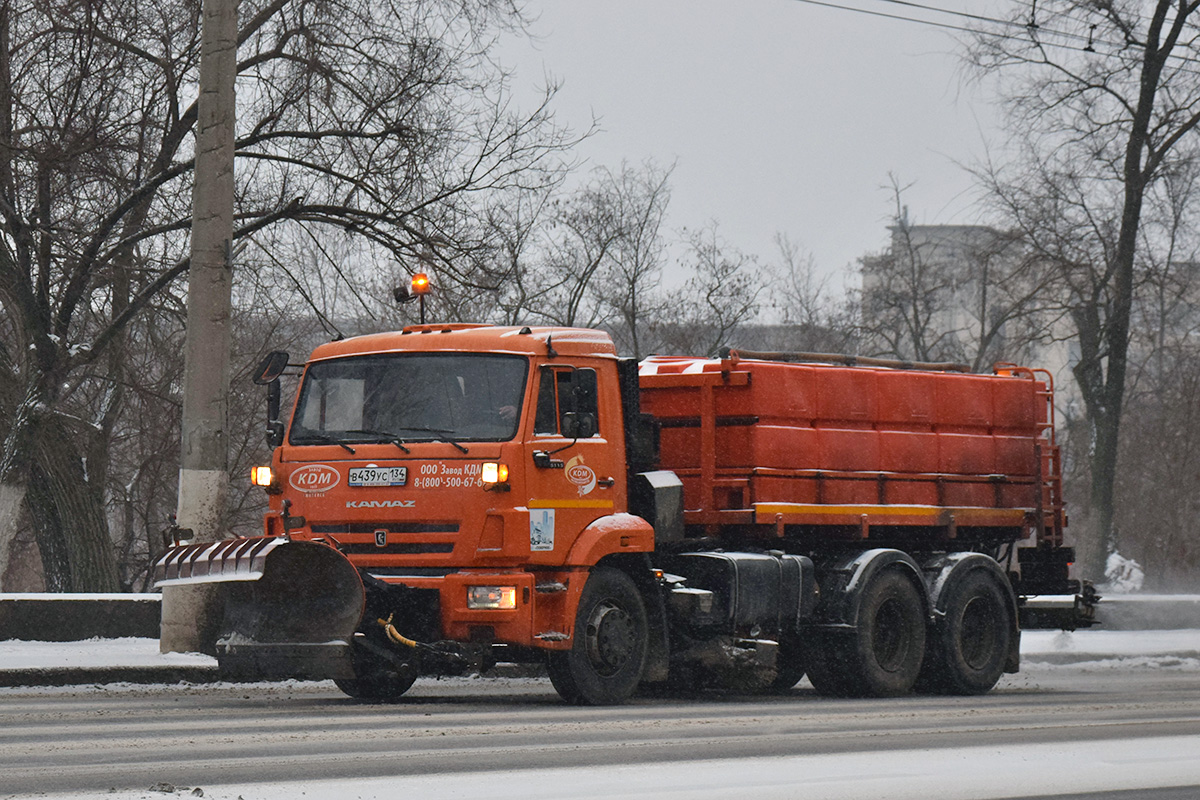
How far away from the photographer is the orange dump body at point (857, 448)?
13.9 meters

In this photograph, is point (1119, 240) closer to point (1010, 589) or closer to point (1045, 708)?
point (1010, 589)

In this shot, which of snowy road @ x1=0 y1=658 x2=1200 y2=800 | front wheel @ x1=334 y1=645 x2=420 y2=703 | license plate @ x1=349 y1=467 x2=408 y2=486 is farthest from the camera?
front wheel @ x1=334 y1=645 x2=420 y2=703

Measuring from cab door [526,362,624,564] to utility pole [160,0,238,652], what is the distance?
13.6 ft

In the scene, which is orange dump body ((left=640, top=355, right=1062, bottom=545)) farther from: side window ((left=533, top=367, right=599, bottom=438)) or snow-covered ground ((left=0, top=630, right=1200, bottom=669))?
snow-covered ground ((left=0, top=630, right=1200, bottom=669))

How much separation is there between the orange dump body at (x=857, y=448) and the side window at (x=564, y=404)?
1.90 meters

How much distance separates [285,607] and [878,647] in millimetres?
5668

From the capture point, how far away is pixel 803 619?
1417cm

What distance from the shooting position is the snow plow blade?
36.8 feet

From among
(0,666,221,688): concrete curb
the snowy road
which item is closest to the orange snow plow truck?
the snowy road

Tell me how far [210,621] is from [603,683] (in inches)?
113

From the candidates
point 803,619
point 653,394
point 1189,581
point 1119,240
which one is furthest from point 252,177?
point 1189,581

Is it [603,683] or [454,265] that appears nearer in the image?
[603,683]

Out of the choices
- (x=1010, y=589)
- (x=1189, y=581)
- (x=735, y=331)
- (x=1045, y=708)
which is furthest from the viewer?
(x=735, y=331)

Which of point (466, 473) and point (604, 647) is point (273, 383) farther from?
point (604, 647)
